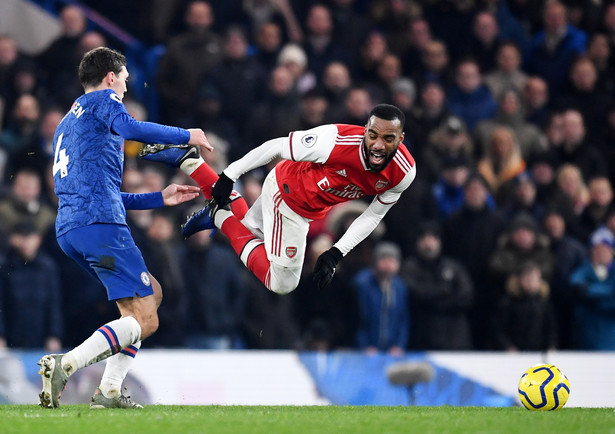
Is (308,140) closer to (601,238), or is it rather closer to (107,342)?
(107,342)

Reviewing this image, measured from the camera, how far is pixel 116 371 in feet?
23.8

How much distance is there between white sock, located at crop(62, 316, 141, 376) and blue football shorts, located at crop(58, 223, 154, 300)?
0.66 ft

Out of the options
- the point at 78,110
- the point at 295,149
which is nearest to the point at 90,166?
the point at 78,110

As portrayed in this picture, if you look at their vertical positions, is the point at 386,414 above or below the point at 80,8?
below

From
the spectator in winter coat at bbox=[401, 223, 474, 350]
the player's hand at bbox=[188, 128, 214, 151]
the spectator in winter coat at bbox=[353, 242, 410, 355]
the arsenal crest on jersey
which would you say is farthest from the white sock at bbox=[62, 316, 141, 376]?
the spectator in winter coat at bbox=[401, 223, 474, 350]

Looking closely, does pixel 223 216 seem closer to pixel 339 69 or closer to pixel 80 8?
pixel 339 69

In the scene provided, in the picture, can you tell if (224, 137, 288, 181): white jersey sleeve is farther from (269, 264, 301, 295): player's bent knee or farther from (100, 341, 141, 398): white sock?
(100, 341, 141, 398): white sock

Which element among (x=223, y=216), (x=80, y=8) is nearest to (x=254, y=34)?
(x=80, y=8)

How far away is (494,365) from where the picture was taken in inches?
403

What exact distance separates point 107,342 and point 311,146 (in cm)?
225

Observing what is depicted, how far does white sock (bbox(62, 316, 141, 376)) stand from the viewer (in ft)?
21.8

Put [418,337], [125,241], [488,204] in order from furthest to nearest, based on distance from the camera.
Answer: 1. [488,204]
2. [418,337]
3. [125,241]

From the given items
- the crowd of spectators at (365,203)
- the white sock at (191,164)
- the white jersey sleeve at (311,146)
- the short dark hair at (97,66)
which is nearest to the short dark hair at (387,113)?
the white jersey sleeve at (311,146)

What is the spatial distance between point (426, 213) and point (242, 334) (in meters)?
2.64
